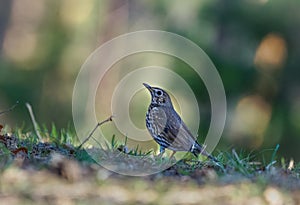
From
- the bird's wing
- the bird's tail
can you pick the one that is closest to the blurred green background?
the bird's wing

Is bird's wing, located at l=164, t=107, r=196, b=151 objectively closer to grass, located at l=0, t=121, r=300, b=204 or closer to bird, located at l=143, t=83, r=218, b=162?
bird, located at l=143, t=83, r=218, b=162

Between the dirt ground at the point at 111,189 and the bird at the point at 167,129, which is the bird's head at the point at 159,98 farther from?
the dirt ground at the point at 111,189

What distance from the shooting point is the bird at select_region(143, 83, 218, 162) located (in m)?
7.07

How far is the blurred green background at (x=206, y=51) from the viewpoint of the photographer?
55.1ft

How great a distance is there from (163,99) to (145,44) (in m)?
12.6

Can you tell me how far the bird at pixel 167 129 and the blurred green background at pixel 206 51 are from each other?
5.68 m

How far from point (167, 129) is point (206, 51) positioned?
10685 millimetres

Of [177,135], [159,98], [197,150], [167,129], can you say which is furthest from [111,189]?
[159,98]

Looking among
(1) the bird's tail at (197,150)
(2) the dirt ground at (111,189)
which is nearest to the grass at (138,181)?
(2) the dirt ground at (111,189)

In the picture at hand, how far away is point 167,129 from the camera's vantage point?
730 centimetres

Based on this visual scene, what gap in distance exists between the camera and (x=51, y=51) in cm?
2453

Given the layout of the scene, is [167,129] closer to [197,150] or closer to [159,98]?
[197,150]

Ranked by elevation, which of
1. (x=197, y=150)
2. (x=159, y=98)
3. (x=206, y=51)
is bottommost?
(x=206, y=51)

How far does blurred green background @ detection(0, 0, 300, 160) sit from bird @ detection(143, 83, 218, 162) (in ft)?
18.6
